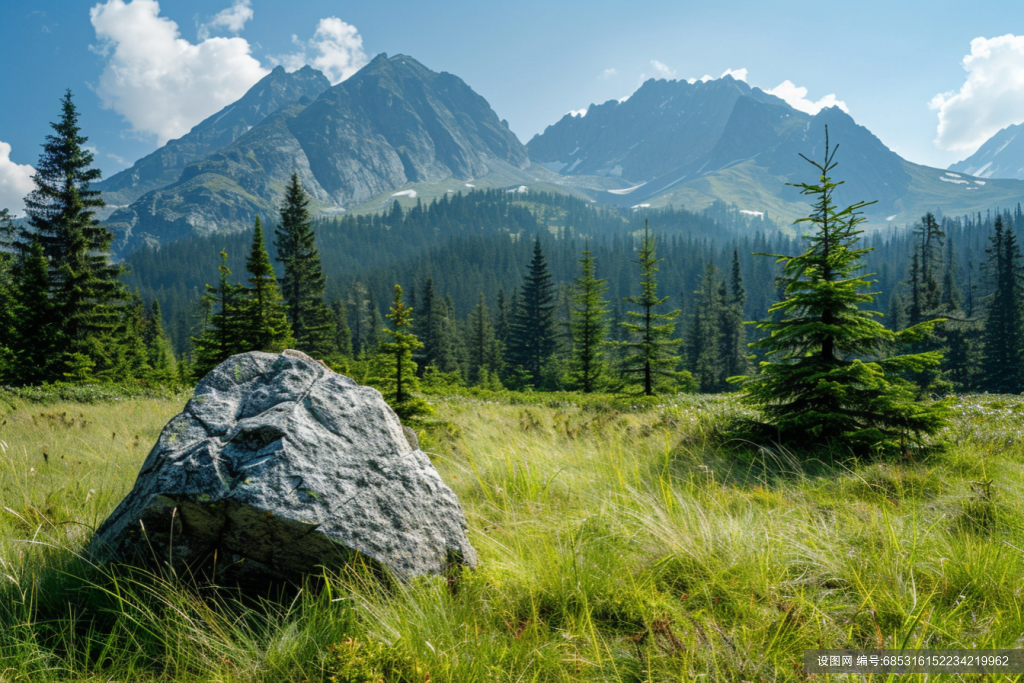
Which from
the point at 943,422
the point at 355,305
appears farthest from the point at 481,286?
the point at 943,422

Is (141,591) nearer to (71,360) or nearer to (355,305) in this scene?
(71,360)

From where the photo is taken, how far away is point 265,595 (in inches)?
96.8

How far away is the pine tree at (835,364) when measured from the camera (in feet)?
17.6

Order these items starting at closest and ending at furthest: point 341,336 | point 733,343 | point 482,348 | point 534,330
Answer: point 534,330
point 733,343
point 482,348
point 341,336

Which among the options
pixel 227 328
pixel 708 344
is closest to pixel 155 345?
pixel 227 328

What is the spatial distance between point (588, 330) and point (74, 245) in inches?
1194

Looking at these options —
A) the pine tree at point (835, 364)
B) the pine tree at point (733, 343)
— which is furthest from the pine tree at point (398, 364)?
the pine tree at point (733, 343)

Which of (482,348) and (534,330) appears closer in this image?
(534,330)

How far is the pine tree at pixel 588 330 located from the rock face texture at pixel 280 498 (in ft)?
89.4

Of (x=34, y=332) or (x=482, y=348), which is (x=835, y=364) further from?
(x=482, y=348)

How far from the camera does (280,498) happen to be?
7.91 feet

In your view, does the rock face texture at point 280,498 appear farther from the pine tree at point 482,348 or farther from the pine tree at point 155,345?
the pine tree at point 155,345

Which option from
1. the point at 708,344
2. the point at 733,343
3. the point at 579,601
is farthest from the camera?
the point at 708,344

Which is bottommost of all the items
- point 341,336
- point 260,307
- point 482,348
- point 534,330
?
point 482,348
